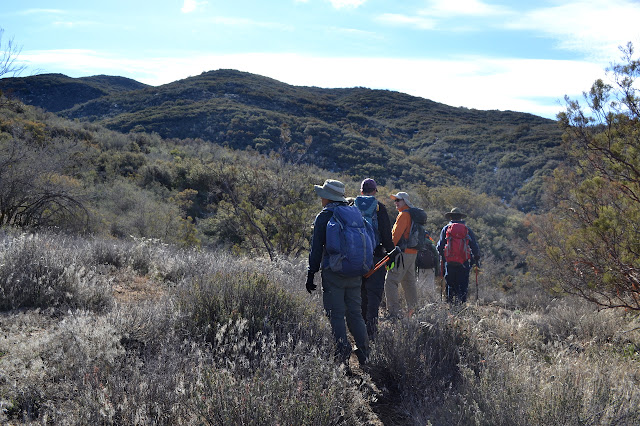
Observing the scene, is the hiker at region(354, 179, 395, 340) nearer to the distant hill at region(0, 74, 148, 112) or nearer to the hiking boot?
the hiking boot

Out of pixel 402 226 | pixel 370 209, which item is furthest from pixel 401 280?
pixel 370 209

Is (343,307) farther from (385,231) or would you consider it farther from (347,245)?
(385,231)

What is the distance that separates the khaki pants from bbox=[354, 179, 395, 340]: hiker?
83 cm

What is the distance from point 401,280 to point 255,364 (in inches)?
124

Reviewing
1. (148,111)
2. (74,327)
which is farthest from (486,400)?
(148,111)

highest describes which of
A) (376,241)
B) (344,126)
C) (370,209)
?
(344,126)

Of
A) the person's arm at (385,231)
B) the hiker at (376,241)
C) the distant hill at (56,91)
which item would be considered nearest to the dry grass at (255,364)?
the hiker at (376,241)

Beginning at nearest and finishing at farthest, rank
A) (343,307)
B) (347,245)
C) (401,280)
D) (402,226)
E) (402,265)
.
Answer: (347,245) < (343,307) < (402,226) < (402,265) < (401,280)

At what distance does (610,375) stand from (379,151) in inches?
1497

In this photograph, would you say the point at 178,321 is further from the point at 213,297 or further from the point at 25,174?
the point at 25,174

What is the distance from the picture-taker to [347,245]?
3.42m

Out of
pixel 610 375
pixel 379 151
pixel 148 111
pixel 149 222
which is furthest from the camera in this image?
pixel 148 111

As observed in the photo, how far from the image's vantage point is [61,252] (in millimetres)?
5031

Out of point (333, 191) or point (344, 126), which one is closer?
point (333, 191)
